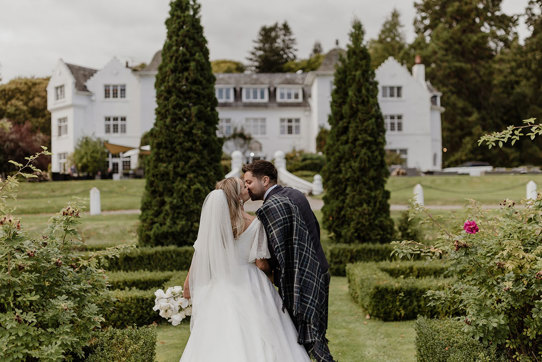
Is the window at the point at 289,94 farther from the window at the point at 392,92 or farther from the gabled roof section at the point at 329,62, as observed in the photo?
the window at the point at 392,92

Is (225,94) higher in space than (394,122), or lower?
higher

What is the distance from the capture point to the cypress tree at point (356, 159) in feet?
40.7

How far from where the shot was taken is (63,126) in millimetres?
41750

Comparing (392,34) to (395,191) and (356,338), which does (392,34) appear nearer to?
(395,191)

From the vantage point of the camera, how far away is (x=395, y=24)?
202 feet

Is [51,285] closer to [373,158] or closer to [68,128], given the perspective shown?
[373,158]

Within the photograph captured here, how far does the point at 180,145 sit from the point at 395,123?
32052 mm

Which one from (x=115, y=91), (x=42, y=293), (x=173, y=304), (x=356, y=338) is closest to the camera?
(x=42, y=293)

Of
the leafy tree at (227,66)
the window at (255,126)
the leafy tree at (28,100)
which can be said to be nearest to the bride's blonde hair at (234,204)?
the window at (255,126)

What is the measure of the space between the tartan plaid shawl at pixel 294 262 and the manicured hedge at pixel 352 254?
295 inches

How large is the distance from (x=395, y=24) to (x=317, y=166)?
3351 centimetres

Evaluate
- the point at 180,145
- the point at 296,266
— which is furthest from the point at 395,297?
the point at 180,145

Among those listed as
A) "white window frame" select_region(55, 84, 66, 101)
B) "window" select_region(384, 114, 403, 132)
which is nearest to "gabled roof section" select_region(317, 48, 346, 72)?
"window" select_region(384, 114, 403, 132)

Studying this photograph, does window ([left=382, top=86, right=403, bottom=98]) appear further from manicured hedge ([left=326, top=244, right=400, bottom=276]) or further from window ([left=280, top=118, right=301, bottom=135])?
manicured hedge ([left=326, top=244, right=400, bottom=276])
